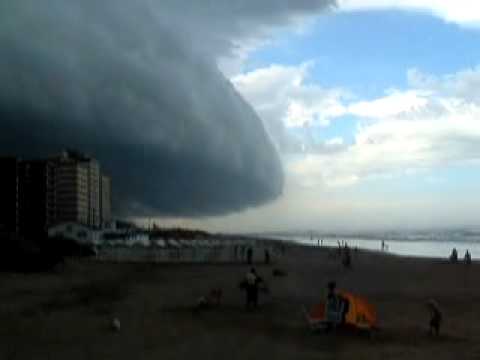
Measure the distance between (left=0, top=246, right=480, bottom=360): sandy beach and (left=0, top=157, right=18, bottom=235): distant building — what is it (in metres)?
78.0

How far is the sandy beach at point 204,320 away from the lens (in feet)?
52.1

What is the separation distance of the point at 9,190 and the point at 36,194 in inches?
293

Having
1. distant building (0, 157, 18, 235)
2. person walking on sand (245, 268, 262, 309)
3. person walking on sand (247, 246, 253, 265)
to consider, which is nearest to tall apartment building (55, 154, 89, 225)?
distant building (0, 157, 18, 235)

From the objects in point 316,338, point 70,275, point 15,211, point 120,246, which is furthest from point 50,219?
point 316,338

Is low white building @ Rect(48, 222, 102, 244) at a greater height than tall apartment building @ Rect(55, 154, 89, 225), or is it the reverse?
tall apartment building @ Rect(55, 154, 89, 225)

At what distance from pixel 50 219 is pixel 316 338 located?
10582 cm

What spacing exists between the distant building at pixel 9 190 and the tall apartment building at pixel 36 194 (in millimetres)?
2801

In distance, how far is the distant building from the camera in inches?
4250

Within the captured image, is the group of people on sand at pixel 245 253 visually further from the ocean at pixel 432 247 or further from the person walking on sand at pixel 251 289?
the person walking on sand at pixel 251 289

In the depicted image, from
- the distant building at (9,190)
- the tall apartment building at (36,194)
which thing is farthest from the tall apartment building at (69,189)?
the distant building at (9,190)

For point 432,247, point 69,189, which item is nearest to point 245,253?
point 432,247

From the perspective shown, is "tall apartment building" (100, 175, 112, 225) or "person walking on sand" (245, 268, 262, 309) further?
"tall apartment building" (100, 175, 112, 225)

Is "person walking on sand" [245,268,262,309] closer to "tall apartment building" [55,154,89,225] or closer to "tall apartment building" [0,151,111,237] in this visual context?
"tall apartment building" [0,151,111,237]

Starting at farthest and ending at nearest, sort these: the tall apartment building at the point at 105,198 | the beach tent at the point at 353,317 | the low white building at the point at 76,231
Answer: the tall apartment building at the point at 105,198 → the low white building at the point at 76,231 → the beach tent at the point at 353,317
